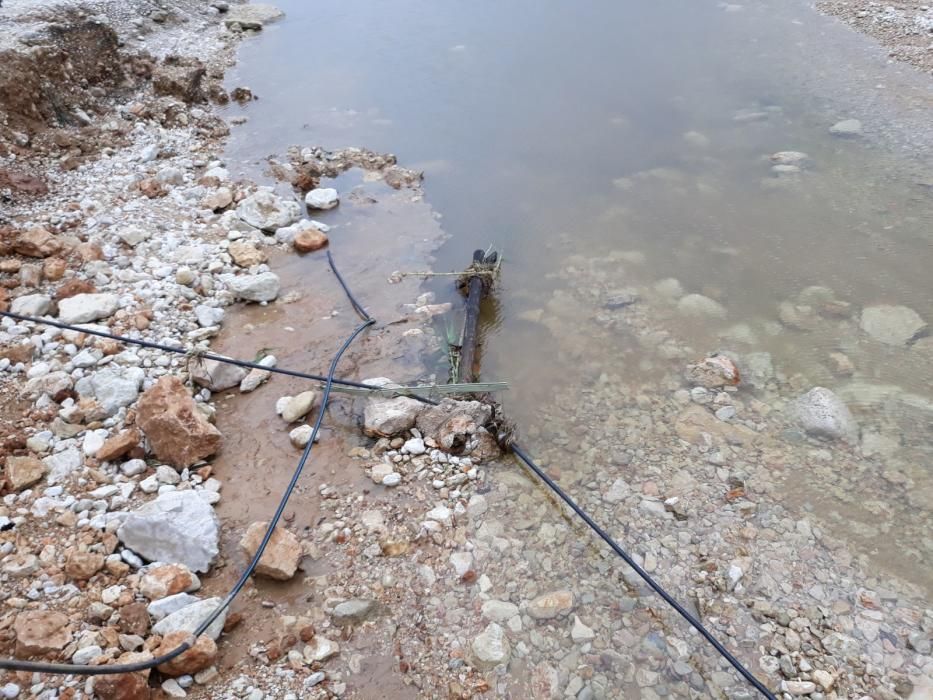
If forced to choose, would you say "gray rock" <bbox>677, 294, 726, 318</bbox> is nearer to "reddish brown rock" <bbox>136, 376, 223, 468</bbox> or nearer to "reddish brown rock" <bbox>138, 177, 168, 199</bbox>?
"reddish brown rock" <bbox>136, 376, 223, 468</bbox>

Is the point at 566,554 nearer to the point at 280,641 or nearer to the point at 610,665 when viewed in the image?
the point at 610,665

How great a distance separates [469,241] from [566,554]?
3158 millimetres

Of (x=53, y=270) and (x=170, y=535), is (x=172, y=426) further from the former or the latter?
(x=53, y=270)

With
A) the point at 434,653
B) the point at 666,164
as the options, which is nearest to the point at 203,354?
the point at 434,653

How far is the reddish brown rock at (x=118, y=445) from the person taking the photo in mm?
3086

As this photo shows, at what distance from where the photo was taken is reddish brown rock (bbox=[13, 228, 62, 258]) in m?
4.38

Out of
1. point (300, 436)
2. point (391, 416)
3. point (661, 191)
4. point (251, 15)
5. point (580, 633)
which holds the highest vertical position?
point (251, 15)

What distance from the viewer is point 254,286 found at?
450cm

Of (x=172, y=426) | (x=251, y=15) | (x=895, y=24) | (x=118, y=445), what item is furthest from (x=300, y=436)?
(x=251, y=15)

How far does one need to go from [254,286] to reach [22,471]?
6.57 feet

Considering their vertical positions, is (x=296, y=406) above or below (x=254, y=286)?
below

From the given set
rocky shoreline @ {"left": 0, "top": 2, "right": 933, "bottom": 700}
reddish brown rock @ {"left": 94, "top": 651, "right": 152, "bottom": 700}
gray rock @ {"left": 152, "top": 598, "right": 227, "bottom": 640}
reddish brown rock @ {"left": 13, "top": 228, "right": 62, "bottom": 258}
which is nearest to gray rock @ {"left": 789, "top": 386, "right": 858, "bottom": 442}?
rocky shoreline @ {"left": 0, "top": 2, "right": 933, "bottom": 700}

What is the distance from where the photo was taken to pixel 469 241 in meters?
5.34

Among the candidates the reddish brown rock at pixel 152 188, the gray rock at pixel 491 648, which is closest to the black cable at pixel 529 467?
the gray rock at pixel 491 648
